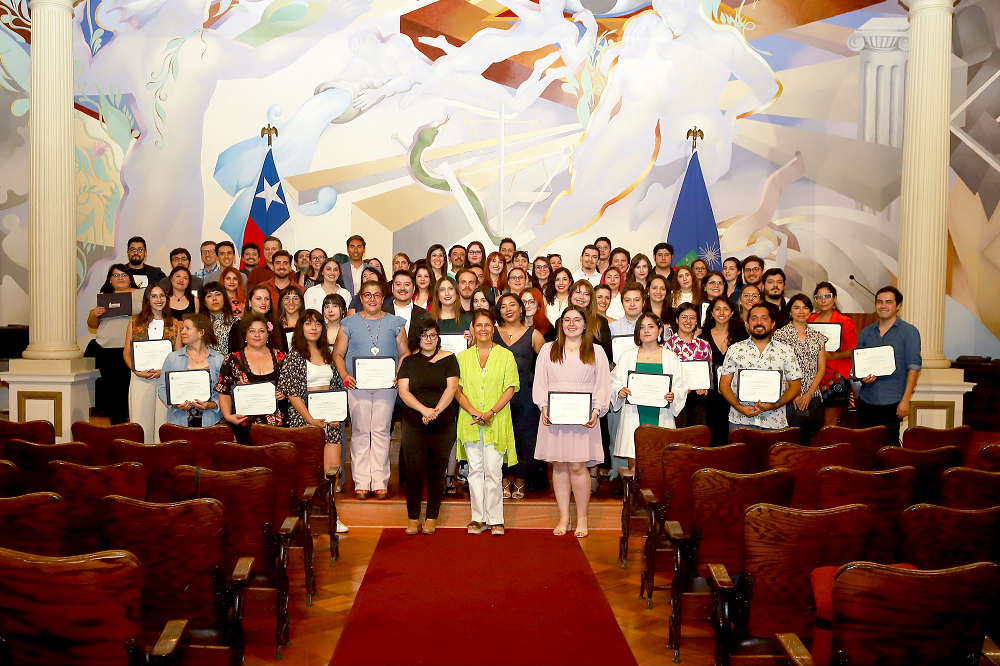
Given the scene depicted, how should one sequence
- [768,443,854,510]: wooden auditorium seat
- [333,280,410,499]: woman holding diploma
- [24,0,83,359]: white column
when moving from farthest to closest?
[24,0,83,359]: white column < [333,280,410,499]: woman holding diploma < [768,443,854,510]: wooden auditorium seat

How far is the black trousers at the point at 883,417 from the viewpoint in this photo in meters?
6.54

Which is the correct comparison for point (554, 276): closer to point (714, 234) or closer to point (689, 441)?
point (689, 441)

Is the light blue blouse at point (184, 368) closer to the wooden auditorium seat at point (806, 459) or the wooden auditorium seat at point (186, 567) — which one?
the wooden auditorium seat at point (186, 567)

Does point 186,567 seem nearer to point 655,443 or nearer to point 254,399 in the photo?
point 254,399

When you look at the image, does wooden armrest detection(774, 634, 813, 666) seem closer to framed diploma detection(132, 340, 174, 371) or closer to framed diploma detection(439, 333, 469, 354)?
framed diploma detection(439, 333, 469, 354)

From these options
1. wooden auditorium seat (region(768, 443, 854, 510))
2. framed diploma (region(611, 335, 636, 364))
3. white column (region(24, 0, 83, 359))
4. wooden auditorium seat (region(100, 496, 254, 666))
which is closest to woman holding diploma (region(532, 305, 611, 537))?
framed diploma (region(611, 335, 636, 364))

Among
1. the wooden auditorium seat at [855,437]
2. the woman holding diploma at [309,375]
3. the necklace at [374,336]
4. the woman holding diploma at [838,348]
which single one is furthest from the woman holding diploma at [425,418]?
the woman holding diploma at [838,348]

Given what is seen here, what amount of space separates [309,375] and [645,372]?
8.88ft

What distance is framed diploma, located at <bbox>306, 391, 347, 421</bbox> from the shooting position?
5.62m

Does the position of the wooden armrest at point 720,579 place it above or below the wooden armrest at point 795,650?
above

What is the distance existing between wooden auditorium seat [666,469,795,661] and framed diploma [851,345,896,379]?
10.8 ft

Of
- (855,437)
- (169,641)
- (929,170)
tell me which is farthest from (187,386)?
(929,170)

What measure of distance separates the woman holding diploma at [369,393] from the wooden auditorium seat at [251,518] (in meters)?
2.25

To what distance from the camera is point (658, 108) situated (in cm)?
1027
